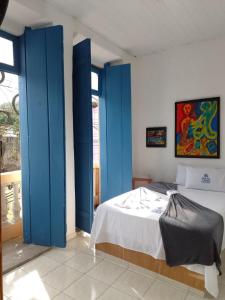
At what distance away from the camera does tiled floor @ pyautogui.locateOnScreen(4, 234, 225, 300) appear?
181 cm

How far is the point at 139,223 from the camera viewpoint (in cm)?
213

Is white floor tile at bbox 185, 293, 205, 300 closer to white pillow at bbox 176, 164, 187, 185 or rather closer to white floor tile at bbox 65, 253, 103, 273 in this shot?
white floor tile at bbox 65, 253, 103, 273

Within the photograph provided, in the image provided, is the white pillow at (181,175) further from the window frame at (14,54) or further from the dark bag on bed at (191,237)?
the window frame at (14,54)

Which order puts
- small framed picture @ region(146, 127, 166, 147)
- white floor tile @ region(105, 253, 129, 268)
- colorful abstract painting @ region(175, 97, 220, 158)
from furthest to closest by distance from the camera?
1. small framed picture @ region(146, 127, 166, 147)
2. colorful abstract painting @ region(175, 97, 220, 158)
3. white floor tile @ region(105, 253, 129, 268)

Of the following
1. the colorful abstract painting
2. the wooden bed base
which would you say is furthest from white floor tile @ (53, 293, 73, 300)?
the colorful abstract painting

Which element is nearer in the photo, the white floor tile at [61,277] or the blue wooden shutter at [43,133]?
the white floor tile at [61,277]

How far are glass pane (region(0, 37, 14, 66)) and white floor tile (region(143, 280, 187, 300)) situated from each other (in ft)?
9.13

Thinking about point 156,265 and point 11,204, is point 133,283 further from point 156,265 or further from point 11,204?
point 11,204

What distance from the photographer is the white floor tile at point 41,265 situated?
2.16 meters

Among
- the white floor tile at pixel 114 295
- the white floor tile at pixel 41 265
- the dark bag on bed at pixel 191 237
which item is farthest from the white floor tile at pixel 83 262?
the dark bag on bed at pixel 191 237

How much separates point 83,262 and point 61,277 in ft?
1.02

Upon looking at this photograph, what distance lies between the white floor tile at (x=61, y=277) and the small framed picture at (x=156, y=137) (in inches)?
98.3

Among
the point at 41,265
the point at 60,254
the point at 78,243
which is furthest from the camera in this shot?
the point at 78,243

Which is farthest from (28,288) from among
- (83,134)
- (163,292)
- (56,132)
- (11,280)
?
(83,134)
